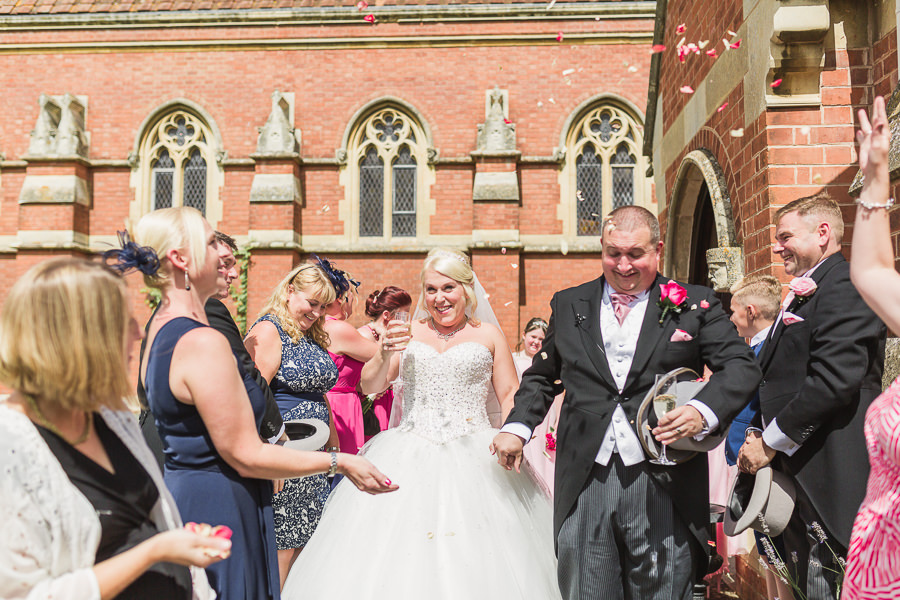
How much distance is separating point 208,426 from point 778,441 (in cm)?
241

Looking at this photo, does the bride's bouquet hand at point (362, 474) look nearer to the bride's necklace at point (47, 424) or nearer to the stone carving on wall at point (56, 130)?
the bride's necklace at point (47, 424)

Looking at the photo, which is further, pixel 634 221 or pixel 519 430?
pixel 519 430

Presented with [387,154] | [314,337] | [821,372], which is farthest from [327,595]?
[387,154]

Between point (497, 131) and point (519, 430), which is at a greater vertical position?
point (497, 131)

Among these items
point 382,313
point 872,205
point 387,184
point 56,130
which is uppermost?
point 56,130

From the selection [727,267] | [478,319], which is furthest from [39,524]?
[727,267]

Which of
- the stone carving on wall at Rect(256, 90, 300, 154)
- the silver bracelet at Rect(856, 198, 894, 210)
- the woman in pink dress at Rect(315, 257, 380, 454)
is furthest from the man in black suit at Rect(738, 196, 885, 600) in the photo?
the stone carving on wall at Rect(256, 90, 300, 154)

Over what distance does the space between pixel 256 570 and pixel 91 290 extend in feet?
4.19

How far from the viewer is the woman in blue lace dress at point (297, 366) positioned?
4.37m

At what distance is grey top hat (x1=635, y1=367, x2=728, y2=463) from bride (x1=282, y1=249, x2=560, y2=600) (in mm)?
932

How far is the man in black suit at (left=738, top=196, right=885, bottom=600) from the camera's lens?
10.1 ft

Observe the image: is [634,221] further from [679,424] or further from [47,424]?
[47,424]

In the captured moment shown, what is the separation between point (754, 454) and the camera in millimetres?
3363

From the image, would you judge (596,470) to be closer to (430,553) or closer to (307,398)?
(430,553)
